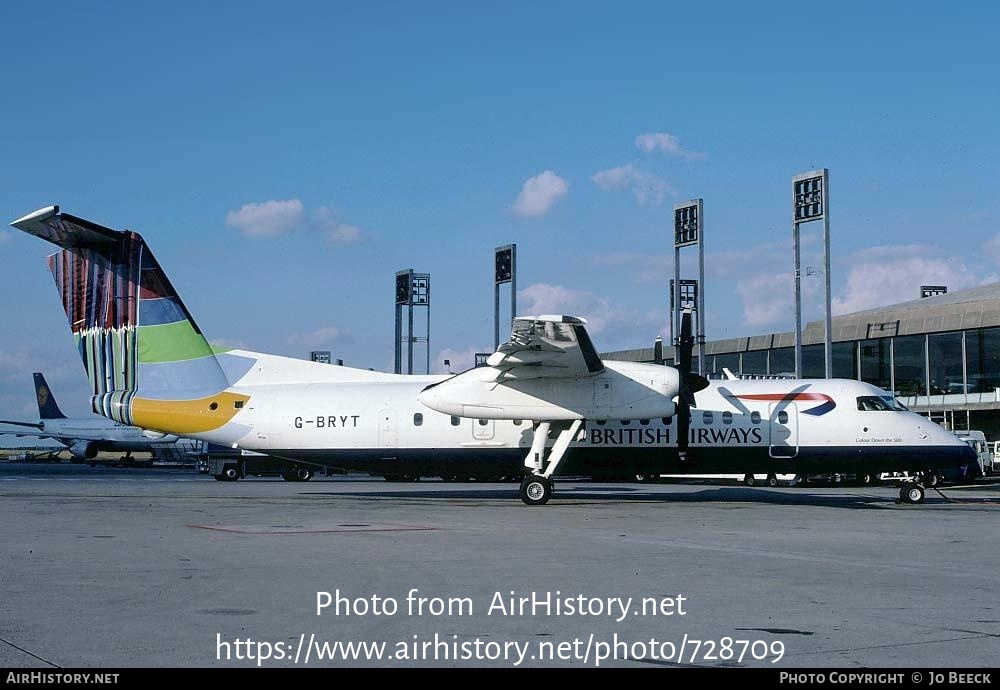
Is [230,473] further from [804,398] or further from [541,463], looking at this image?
[804,398]

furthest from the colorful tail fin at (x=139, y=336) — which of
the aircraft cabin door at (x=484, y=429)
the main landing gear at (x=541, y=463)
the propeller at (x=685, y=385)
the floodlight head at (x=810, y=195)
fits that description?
the floodlight head at (x=810, y=195)

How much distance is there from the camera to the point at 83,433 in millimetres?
78062

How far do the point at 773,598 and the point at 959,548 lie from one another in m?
6.51

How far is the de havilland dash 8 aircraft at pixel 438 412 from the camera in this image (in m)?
24.1

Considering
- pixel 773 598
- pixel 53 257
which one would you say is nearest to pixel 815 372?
pixel 53 257

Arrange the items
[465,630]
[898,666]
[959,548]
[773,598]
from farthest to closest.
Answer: [959,548] < [773,598] < [465,630] < [898,666]

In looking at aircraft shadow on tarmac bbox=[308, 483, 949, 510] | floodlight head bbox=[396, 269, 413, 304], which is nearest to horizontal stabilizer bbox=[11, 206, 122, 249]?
aircraft shadow on tarmac bbox=[308, 483, 949, 510]

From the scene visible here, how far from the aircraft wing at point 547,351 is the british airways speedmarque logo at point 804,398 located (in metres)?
4.94

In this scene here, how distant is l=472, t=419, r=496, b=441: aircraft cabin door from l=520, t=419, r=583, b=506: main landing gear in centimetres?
168

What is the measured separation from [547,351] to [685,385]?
3893mm

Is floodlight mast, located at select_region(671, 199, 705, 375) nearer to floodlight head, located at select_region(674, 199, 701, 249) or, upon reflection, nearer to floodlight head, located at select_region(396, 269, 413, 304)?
floodlight head, located at select_region(674, 199, 701, 249)

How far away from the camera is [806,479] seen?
147 feet

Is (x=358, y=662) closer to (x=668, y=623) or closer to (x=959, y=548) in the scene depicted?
(x=668, y=623)

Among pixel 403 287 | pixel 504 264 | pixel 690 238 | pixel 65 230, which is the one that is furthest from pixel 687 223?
pixel 65 230
